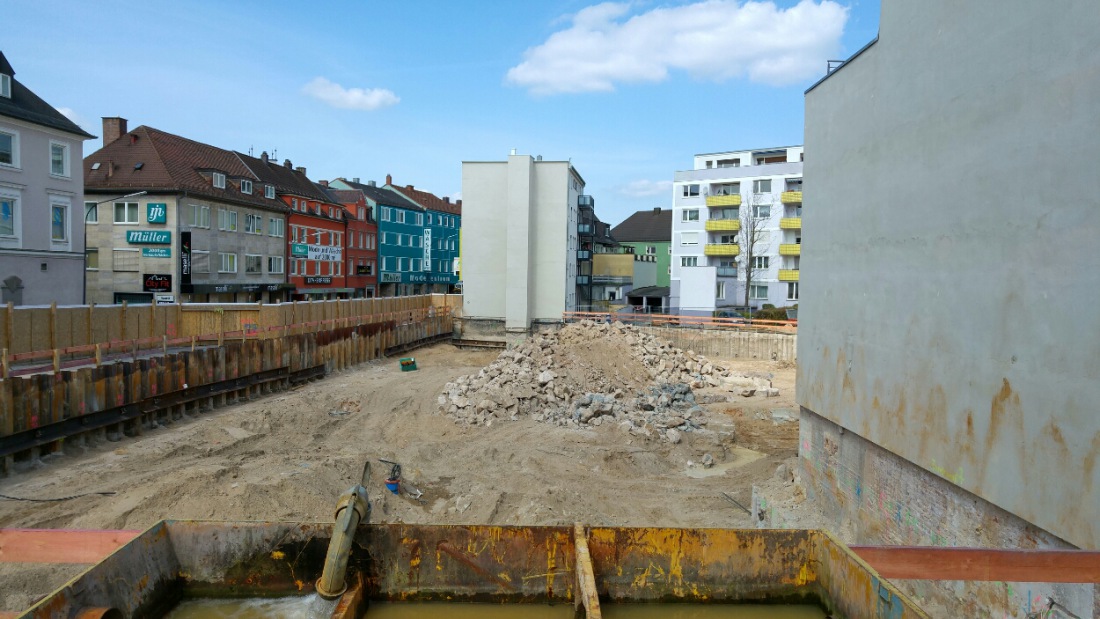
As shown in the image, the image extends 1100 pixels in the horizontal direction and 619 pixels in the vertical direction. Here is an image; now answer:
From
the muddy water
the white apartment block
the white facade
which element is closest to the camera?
the muddy water

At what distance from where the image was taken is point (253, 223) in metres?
46.8

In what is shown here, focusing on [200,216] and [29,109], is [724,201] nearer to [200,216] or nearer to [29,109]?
[200,216]

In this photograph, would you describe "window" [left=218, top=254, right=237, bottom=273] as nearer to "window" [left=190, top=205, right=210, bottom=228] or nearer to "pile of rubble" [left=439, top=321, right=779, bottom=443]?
"window" [left=190, top=205, right=210, bottom=228]

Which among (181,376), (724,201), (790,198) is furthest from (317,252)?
(790,198)

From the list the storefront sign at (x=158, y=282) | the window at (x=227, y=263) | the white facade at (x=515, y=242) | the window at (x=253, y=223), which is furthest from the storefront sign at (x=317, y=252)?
the white facade at (x=515, y=242)

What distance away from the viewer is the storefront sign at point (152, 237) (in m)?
39.6

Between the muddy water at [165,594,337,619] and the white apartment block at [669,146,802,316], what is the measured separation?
4128 centimetres

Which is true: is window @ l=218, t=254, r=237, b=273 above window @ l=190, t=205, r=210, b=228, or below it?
below

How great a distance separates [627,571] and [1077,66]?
6266 millimetres

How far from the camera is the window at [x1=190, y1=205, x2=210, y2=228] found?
41000 mm

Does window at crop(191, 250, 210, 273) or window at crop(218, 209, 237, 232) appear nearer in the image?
window at crop(191, 250, 210, 273)

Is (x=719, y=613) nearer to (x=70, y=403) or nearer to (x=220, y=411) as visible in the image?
(x=70, y=403)

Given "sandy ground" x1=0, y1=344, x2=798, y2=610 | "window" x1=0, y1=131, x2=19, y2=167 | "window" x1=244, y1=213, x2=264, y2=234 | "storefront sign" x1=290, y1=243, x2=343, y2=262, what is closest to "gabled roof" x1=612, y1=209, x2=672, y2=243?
"storefront sign" x1=290, y1=243, x2=343, y2=262

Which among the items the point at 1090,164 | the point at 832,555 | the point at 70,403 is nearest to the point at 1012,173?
the point at 1090,164
